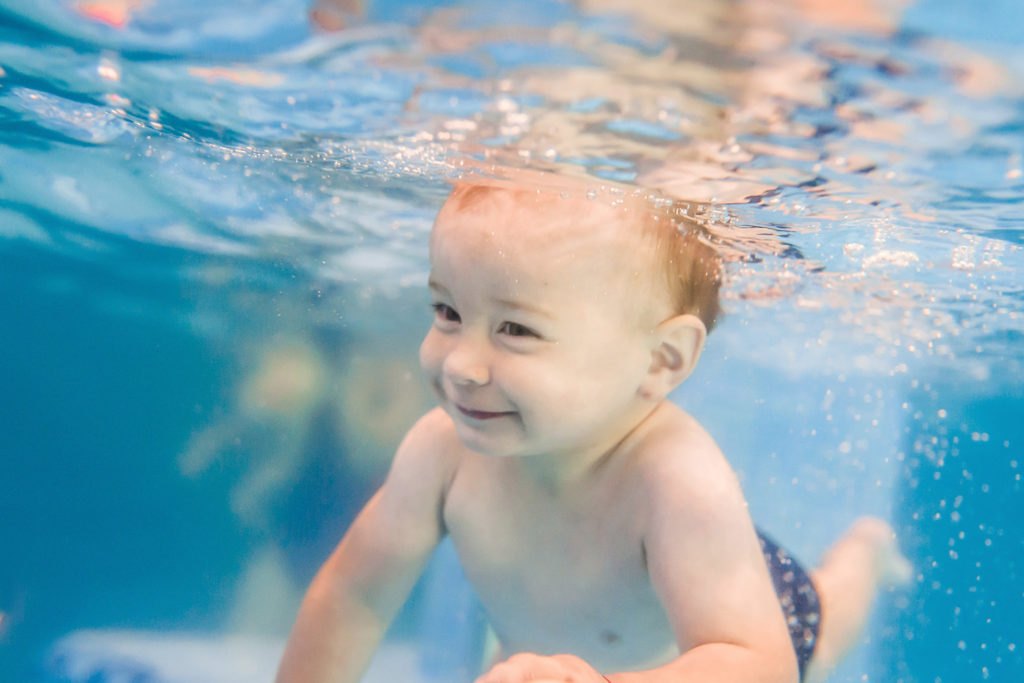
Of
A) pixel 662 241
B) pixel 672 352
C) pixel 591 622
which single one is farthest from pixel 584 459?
pixel 662 241

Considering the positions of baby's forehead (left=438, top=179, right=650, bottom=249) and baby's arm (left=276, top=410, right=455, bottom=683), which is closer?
baby's forehead (left=438, top=179, right=650, bottom=249)

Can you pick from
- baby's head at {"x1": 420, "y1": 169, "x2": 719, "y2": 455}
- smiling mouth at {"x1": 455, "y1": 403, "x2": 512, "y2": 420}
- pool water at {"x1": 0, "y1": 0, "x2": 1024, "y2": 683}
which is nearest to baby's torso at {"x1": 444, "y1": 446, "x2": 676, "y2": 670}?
baby's head at {"x1": 420, "y1": 169, "x2": 719, "y2": 455}

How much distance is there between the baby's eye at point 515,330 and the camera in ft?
13.6

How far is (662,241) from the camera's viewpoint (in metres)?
4.73

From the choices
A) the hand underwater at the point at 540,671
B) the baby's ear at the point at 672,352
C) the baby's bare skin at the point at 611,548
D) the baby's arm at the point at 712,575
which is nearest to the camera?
the hand underwater at the point at 540,671

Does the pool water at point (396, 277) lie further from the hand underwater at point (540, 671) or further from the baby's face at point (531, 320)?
the hand underwater at point (540, 671)

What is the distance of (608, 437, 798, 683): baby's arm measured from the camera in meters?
3.70

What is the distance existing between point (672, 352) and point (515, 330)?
3.37 feet

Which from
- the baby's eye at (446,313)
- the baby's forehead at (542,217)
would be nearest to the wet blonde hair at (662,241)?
the baby's forehead at (542,217)

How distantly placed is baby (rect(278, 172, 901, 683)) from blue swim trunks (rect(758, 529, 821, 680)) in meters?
1.19

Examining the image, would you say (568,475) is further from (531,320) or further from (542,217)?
(542,217)

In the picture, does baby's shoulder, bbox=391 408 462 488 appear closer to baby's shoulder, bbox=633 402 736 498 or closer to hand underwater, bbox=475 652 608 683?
baby's shoulder, bbox=633 402 736 498

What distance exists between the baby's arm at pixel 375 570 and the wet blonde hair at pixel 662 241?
4.87 feet

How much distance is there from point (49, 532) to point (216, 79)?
76.5ft
